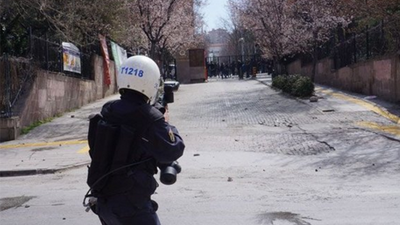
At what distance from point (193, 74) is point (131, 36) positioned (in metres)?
15.1

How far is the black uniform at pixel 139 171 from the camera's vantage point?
327cm

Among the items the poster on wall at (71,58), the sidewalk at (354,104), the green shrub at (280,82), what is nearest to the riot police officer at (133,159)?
the sidewalk at (354,104)

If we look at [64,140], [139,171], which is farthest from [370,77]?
[139,171]

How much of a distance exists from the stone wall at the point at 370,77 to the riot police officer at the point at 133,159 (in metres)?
15.7

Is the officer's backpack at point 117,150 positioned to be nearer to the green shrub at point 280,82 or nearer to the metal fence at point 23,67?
the metal fence at point 23,67

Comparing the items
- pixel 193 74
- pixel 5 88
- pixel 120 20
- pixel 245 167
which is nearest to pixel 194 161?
pixel 245 167

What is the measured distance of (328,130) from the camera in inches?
592

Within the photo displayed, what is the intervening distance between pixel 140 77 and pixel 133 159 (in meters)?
0.51

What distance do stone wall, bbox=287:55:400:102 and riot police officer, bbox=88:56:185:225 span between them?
1570 cm

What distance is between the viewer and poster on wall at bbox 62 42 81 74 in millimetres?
20984

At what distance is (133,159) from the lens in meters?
3.34

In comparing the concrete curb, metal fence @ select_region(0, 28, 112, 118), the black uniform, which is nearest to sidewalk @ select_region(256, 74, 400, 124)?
metal fence @ select_region(0, 28, 112, 118)

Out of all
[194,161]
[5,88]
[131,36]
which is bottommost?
[194,161]

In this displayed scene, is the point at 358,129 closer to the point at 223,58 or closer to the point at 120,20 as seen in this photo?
the point at 120,20
